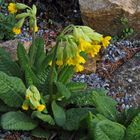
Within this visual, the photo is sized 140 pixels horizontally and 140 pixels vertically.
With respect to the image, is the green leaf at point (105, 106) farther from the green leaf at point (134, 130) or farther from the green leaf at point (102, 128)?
the green leaf at point (134, 130)

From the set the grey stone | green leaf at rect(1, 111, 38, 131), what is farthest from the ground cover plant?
the grey stone

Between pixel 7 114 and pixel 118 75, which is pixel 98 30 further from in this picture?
pixel 7 114

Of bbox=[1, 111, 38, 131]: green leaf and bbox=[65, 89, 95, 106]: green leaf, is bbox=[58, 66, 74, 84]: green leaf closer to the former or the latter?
bbox=[65, 89, 95, 106]: green leaf

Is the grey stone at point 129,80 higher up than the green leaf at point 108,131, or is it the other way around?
the green leaf at point 108,131

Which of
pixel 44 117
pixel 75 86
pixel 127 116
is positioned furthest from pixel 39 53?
pixel 127 116

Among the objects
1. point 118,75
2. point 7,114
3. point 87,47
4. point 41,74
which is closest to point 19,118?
point 7,114

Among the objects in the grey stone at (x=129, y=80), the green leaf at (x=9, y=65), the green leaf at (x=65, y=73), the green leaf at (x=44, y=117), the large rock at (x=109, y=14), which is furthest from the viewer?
the large rock at (x=109, y=14)

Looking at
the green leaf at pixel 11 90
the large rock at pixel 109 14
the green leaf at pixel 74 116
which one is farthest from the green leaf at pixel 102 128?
the large rock at pixel 109 14
